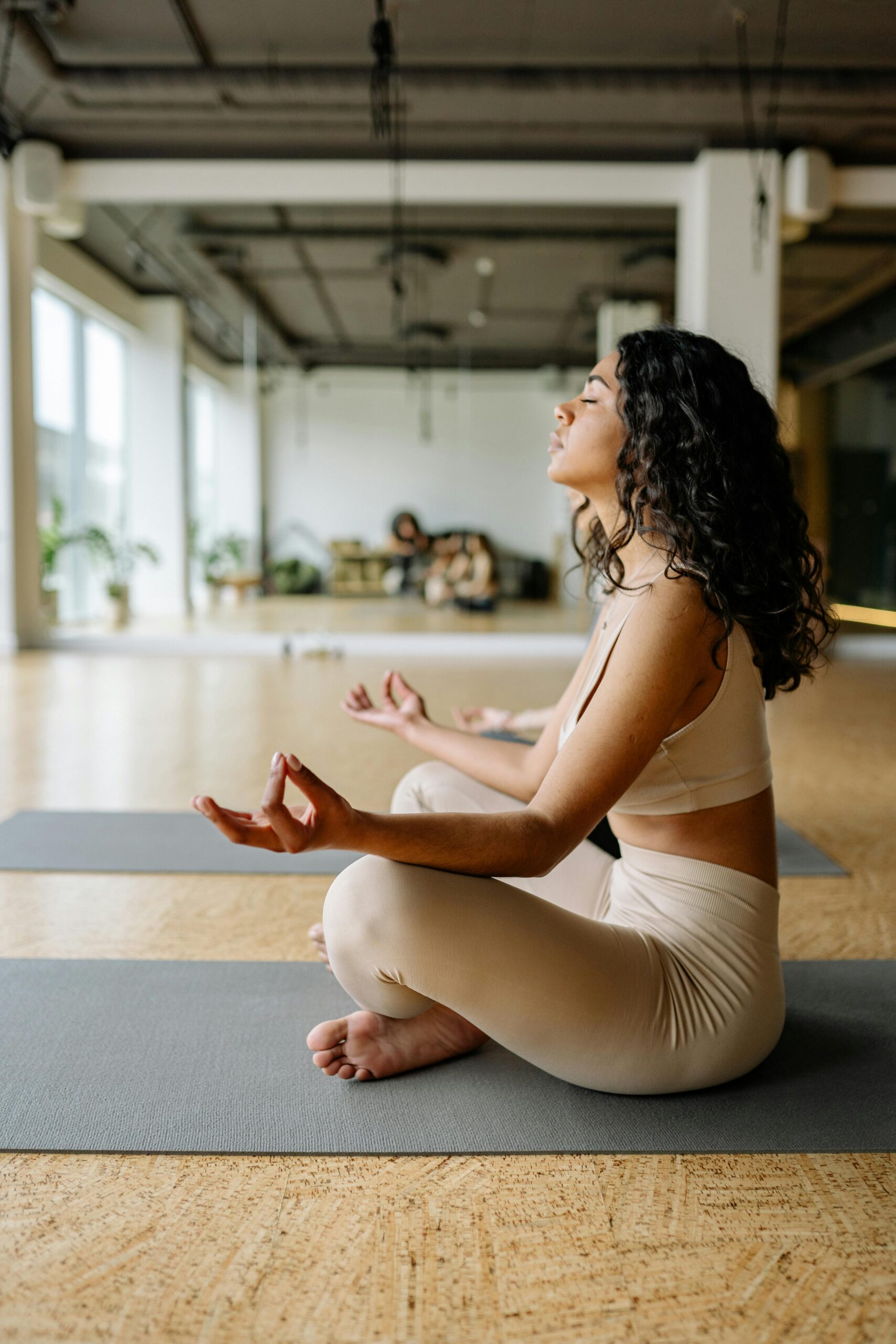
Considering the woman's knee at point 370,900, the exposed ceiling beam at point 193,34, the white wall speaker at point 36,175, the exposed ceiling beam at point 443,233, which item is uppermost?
the exposed ceiling beam at point 443,233

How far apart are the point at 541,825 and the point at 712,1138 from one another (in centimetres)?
55

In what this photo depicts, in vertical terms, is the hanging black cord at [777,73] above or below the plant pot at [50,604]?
above

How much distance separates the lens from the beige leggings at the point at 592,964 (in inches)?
50.3

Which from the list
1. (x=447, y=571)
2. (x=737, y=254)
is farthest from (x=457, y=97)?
(x=447, y=571)

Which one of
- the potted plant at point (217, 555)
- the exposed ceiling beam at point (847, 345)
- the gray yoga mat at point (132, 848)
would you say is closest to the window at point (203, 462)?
the potted plant at point (217, 555)

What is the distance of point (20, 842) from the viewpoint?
2.87 m

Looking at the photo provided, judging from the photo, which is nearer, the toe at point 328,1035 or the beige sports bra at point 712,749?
the beige sports bra at point 712,749

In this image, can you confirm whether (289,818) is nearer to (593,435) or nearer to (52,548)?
(593,435)

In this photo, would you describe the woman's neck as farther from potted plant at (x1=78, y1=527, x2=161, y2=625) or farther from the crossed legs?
potted plant at (x1=78, y1=527, x2=161, y2=625)

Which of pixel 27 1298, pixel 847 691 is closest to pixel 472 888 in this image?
pixel 27 1298

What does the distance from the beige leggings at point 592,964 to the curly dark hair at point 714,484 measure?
0.35m

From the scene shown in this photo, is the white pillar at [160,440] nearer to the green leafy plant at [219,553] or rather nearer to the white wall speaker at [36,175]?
the green leafy plant at [219,553]

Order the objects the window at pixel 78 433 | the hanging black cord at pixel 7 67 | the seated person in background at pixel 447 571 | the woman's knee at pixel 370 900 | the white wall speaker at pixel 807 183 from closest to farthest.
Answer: the woman's knee at pixel 370 900
the hanging black cord at pixel 7 67
the white wall speaker at pixel 807 183
the window at pixel 78 433
the seated person in background at pixel 447 571

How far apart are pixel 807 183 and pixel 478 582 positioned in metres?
6.33
